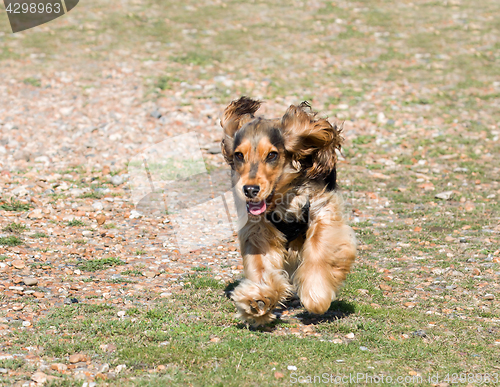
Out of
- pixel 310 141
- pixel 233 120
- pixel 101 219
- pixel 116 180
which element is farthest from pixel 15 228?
pixel 310 141

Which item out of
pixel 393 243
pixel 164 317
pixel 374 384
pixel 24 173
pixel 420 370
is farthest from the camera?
pixel 24 173

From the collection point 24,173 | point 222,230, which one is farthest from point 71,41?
point 222,230

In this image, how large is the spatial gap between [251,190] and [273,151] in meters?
0.56

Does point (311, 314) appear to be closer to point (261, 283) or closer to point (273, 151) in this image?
point (261, 283)

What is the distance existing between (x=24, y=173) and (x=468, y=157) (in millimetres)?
8333

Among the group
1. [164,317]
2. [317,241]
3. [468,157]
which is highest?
[317,241]

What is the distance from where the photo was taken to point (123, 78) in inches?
615

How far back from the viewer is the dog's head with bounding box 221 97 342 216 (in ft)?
17.9

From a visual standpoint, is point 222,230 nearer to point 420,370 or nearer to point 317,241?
point 317,241

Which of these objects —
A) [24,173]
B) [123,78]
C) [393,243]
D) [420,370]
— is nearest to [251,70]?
[123,78]

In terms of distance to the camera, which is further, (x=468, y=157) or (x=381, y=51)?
(x=381, y=51)

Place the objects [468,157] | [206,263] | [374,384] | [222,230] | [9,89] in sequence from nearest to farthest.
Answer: [374,384], [206,263], [222,230], [468,157], [9,89]

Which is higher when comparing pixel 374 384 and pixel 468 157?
pixel 374 384

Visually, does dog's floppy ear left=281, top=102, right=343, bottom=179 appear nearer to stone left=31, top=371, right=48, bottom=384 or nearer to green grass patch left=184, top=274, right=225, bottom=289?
green grass patch left=184, top=274, right=225, bottom=289
